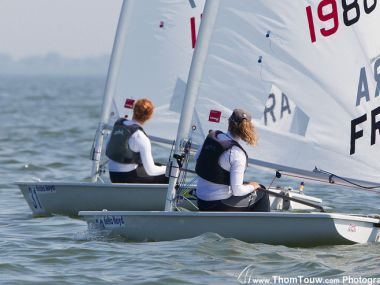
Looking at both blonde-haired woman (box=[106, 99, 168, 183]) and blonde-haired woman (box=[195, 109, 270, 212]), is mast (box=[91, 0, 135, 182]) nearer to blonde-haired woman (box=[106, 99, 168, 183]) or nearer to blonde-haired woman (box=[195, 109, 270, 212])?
blonde-haired woman (box=[106, 99, 168, 183])

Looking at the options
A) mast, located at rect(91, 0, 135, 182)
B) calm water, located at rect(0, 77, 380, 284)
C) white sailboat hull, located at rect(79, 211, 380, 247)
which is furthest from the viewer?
mast, located at rect(91, 0, 135, 182)

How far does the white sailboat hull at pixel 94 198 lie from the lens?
8.16 m

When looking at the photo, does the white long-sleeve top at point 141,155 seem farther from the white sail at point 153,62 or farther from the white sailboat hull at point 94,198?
the white sail at point 153,62

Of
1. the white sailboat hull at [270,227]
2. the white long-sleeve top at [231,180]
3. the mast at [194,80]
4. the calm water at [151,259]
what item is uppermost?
the mast at [194,80]

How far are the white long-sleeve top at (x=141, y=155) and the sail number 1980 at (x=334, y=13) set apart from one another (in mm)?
1705

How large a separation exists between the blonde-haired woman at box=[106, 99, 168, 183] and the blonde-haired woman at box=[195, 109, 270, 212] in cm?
140

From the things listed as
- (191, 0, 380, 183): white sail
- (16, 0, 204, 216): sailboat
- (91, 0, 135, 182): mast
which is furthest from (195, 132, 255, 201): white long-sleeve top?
(91, 0, 135, 182): mast

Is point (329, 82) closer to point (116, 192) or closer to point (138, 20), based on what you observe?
point (116, 192)

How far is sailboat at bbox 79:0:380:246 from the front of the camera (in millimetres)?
6793

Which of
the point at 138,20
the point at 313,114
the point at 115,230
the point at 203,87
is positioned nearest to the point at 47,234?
the point at 115,230

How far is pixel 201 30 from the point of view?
7016mm

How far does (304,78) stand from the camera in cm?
701

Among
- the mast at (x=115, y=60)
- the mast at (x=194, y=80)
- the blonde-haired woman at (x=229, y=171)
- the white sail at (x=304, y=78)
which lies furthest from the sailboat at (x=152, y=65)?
the blonde-haired woman at (x=229, y=171)

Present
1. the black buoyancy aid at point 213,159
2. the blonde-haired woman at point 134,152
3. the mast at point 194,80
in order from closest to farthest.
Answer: the black buoyancy aid at point 213,159 < the mast at point 194,80 < the blonde-haired woman at point 134,152
